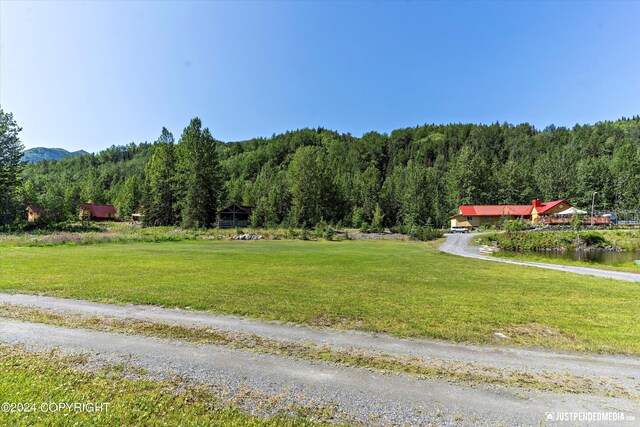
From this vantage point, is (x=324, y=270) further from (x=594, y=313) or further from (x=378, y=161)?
(x=378, y=161)

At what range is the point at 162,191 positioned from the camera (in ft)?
226

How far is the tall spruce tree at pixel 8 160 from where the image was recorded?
180 ft

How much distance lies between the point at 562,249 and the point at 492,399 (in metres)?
55.7

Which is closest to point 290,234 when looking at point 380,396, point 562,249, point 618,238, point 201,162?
point 201,162

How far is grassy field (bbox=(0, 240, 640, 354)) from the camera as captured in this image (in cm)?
877

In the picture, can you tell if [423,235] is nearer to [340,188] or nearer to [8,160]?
[340,188]

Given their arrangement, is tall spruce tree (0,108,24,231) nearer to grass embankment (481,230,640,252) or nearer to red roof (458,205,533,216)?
grass embankment (481,230,640,252)

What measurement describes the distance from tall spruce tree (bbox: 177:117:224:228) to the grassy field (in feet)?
140

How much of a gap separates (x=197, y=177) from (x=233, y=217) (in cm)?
1194

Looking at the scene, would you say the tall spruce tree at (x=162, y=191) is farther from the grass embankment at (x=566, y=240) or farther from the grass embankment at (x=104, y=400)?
the grass embankment at (x=104, y=400)

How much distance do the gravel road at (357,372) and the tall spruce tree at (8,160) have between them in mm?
66664

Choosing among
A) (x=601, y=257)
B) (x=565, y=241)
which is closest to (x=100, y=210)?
(x=565, y=241)

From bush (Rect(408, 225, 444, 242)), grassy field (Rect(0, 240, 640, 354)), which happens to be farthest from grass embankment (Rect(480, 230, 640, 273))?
grassy field (Rect(0, 240, 640, 354))

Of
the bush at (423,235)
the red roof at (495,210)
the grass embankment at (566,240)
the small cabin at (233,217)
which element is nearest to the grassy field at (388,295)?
the grass embankment at (566,240)
